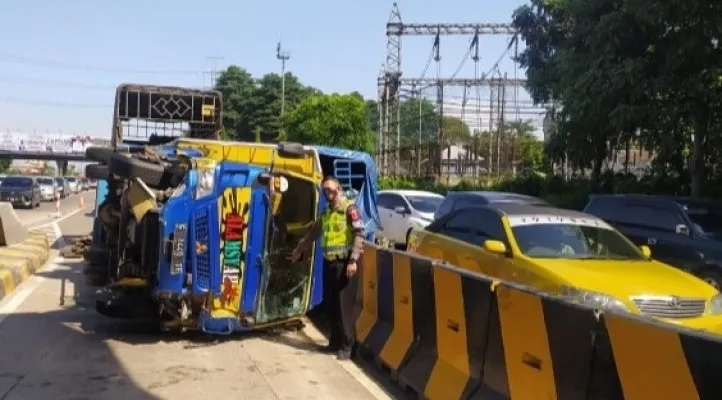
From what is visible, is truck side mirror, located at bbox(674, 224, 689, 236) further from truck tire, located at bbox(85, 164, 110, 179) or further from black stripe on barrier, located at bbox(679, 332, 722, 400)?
black stripe on barrier, located at bbox(679, 332, 722, 400)

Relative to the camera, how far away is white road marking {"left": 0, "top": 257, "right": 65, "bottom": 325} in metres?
10.4

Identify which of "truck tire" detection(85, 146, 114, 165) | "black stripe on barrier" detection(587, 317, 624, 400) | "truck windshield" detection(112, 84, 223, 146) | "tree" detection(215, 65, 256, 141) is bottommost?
"black stripe on barrier" detection(587, 317, 624, 400)

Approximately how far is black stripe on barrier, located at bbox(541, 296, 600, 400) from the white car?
1683 centimetres

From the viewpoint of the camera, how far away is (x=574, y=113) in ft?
57.6

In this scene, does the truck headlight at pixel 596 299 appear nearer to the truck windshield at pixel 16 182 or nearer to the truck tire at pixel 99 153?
the truck tire at pixel 99 153

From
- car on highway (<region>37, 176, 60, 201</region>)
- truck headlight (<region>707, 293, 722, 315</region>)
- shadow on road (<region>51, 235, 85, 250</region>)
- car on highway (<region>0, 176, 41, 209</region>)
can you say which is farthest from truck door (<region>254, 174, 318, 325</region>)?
car on highway (<region>37, 176, 60, 201</region>)

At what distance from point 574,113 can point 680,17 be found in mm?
3076

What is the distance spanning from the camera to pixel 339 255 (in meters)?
8.38

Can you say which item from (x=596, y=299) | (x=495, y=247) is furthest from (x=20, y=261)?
(x=596, y=299)

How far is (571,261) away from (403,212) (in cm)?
1400

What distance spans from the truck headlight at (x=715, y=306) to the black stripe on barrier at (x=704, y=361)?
4854mm

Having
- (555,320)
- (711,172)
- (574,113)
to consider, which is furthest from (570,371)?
(711,172)

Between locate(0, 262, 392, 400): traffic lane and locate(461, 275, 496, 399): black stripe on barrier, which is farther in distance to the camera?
locate(0, 262, 392, 400): traffic lane

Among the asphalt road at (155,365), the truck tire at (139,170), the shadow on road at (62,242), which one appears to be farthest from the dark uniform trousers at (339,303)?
the shadow on road at (62,242)
